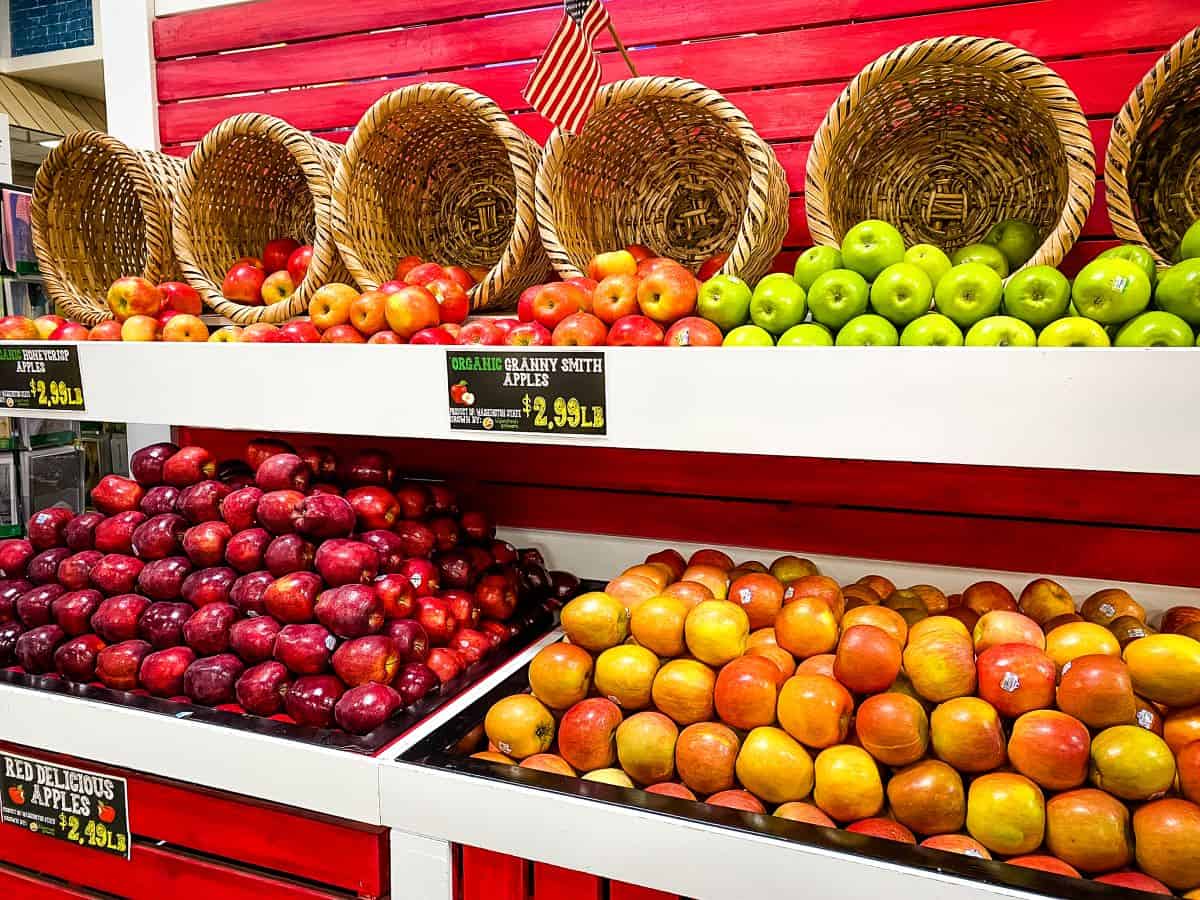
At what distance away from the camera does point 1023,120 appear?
160 cm

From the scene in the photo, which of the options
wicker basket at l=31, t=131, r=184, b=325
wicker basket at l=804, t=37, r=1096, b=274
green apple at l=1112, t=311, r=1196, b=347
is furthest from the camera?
wicker basket at l=31, t=131, r=184, b=325

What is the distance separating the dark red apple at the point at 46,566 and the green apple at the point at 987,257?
1.90 m

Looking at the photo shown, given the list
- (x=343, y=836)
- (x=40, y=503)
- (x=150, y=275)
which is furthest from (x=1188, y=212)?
(x=40, y=503)

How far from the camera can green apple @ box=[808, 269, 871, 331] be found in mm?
1444

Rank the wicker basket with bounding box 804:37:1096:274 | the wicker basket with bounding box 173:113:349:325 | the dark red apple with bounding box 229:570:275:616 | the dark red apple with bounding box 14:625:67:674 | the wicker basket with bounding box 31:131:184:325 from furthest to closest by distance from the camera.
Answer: the wicker basket with bounding box 31:131:184:325
the wicker basket with bounding box 173:113:349:325
the dark red apple with bounding box 14:625:67:674
the dark red apple with bounding box 229:570:275:616
the wicker basket with bounding box 804:37:1096:274

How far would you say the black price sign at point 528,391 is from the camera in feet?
4.60

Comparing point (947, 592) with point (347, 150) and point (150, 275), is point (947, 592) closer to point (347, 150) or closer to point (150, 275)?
point (347, 150)

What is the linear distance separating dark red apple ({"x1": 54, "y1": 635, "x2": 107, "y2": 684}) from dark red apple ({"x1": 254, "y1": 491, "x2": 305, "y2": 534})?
398 mm

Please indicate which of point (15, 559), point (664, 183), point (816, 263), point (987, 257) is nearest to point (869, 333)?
point (816, 263)

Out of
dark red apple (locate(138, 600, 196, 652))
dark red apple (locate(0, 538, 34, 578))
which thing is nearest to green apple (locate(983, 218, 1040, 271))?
dark red apple (locate(138, 600, 196, 652))

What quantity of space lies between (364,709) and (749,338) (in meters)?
0.88

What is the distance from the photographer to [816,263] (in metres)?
1.52

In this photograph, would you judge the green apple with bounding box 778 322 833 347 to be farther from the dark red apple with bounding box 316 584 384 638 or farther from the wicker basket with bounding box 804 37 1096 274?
the dark red apple with bounding box 316 584 384 638

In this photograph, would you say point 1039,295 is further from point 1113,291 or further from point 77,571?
point 77,571
